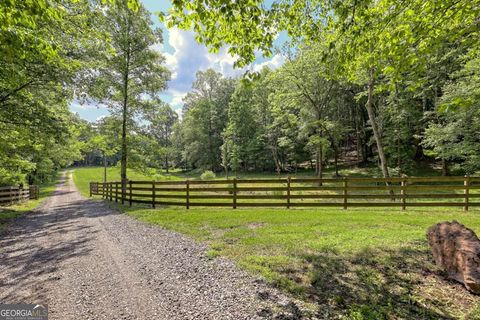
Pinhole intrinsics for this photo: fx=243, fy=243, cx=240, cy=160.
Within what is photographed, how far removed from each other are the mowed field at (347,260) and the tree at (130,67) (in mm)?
10601

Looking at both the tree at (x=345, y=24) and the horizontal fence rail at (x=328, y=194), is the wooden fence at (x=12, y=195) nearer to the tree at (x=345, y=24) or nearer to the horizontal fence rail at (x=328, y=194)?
the horizontal fence rail at (x=328, y=194)

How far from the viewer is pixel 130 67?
49.9 feet

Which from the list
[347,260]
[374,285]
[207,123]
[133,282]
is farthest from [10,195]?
[207,123]

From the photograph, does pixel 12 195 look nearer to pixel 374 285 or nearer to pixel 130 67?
pixel 130 67

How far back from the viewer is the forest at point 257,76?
3.89 metres

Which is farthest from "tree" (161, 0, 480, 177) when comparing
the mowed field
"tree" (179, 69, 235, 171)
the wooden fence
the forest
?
"tree" (179, 69, 235, 171)

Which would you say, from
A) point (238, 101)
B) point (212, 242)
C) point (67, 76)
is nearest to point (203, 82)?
point (238, 101)

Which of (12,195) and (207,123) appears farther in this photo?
(207,123)

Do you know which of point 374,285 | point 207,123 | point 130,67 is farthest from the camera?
point 207,123

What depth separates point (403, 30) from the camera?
14.9 ft

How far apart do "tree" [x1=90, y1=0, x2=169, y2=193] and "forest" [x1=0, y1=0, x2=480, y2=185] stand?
0.22 feet

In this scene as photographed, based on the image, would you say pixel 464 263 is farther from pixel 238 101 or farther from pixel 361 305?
pixel 238 101

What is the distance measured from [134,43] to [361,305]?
16.8 metres

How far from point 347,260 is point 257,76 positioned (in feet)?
11.4
